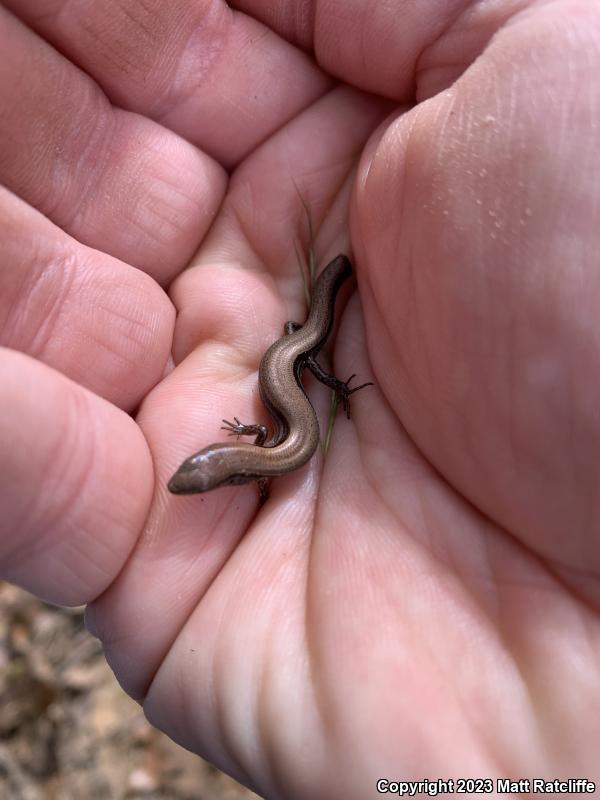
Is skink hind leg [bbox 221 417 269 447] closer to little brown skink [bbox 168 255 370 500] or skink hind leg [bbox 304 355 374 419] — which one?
little brown skink [bbox 168 255 370 500]

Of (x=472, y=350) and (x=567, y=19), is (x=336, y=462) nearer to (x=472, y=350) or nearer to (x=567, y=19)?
(x=472, y=350)

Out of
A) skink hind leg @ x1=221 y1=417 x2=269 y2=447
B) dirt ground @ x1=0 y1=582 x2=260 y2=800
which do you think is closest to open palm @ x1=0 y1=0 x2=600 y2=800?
skink hind leg @ x1=221 y1=417 x2=269 y2=447

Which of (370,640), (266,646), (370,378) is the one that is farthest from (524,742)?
(370,378)

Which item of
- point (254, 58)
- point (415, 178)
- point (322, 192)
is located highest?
point (254, 58)

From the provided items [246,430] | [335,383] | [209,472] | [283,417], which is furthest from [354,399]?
[209,472]

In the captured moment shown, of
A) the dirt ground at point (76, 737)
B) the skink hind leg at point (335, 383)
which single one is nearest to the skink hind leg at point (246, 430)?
the skink hind leg at point (335, 383)

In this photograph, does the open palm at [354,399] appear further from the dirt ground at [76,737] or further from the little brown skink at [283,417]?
the dirt ground at [76,737]
